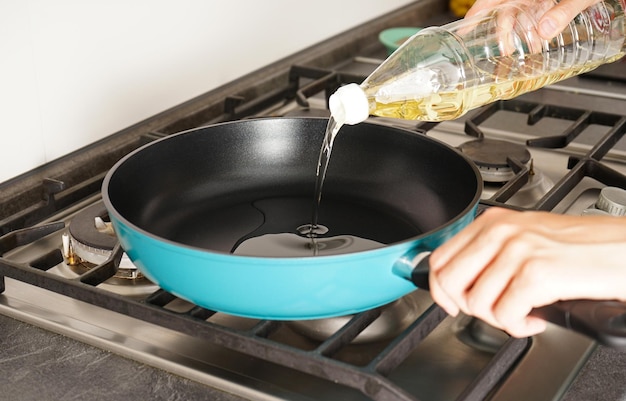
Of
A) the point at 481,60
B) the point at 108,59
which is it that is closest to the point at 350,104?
the point at 481,60

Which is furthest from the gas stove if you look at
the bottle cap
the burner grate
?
the bottle cap

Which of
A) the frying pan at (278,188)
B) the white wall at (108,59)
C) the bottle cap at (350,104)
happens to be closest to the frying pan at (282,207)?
the frying pan at (278,188)

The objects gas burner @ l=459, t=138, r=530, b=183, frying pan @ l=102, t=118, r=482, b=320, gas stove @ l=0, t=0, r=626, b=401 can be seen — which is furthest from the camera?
gas burner @ l=459, t=138, r=530, b=183

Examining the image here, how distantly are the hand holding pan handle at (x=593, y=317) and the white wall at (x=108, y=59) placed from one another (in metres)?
0.67

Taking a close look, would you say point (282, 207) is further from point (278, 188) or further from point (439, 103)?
point (439, 103)

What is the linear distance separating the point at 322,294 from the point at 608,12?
71cm

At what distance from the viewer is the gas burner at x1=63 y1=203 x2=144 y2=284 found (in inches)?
34.0

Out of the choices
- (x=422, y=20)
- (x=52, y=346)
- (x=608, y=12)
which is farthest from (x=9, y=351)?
(x=422, y=20)

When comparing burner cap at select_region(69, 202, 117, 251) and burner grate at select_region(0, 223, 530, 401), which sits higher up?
burner grate at select_region(0, 223, 530, 401)

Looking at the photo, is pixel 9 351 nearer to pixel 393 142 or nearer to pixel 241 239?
pixel 241 239

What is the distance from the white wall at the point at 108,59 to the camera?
1.00 metres

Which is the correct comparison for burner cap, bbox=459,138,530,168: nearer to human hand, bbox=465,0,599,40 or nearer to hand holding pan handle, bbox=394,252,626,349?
human hand, bbox=465,0,599,40

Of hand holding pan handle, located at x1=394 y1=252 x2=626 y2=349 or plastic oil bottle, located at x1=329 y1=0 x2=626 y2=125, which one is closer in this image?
hand holding pan handle, located at x1=394 y1=252 x2=626 y2=349

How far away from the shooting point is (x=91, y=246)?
87cm
